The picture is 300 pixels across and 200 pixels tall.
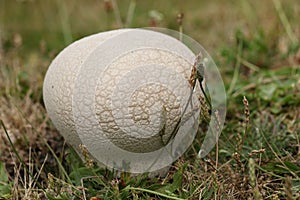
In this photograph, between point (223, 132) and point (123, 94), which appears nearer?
point (123, 94)

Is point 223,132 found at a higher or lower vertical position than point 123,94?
lower

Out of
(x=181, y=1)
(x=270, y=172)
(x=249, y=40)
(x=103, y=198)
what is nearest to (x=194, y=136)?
(x=270, y=172)

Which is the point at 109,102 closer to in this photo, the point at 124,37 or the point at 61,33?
the point at 124,37

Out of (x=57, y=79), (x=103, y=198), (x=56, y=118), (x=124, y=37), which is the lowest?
(x=103, y=198)
